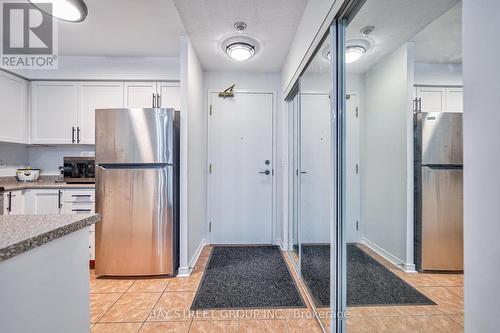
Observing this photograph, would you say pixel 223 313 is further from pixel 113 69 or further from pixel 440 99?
pixel 113 69

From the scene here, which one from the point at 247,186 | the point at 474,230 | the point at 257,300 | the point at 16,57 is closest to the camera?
the point at 474,230

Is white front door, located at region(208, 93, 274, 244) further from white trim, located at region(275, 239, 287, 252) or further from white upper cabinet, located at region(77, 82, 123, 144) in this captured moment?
white upper cabinet, located at region(77, 82, 123, 144)

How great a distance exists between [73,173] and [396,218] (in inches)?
140

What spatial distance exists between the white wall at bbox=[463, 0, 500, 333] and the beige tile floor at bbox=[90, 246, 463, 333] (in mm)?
88

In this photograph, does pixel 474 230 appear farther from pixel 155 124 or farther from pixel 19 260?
pixel 155 124

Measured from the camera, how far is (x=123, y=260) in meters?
2.32

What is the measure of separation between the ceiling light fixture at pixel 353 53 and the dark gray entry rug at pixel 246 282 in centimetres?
179

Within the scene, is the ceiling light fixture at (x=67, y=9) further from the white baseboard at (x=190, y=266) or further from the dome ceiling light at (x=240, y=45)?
the white baseboard at (x=190, y=266)

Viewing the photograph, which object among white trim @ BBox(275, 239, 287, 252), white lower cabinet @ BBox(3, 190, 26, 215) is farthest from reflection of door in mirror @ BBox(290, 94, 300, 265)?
white lower cabinet @ BBox(3, 190, 26, 215)

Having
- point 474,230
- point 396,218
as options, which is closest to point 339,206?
point 396,218

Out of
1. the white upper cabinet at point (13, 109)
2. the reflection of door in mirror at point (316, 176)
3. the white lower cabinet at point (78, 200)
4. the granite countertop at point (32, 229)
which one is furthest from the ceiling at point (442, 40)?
the white upper cabinet at point (13, 109)

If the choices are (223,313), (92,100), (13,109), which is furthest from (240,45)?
(13,109)

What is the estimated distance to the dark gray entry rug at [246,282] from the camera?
1921 millimetres

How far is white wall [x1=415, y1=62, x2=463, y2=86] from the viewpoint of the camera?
60 centimetres
